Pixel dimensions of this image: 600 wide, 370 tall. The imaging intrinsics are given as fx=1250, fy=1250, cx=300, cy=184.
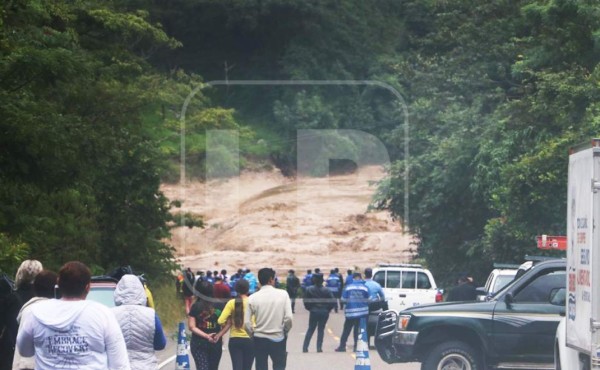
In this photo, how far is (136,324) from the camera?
11.2 m

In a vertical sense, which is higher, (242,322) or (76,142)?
(76,142)

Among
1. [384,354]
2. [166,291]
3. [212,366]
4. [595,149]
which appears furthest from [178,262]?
[595,149]

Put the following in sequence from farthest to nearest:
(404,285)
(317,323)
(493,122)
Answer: (493,122) → (404,285) → (317,323)

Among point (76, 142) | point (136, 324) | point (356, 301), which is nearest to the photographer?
point (136, 324)

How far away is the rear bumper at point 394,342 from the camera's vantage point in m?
18.5

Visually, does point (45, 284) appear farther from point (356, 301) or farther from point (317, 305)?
point (317, 305)

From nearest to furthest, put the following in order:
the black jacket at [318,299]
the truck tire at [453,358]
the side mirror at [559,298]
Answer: the side mirror at [559,298], the truck tire at [453,358], the black jacket at [318,299]

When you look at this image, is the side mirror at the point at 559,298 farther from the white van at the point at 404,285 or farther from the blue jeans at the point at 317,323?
the white van at the point at 404,285

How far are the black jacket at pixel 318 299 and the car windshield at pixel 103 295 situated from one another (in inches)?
470

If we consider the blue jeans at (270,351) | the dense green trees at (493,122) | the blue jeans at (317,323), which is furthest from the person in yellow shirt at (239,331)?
the dense green trees at (493,122)

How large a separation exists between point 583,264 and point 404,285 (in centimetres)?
2092

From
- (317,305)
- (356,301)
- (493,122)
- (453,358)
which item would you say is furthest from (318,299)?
(493,122)

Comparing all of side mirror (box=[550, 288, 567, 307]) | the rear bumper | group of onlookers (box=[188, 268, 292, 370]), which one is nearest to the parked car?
the rear bumper

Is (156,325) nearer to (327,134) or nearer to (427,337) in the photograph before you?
(427,337)
